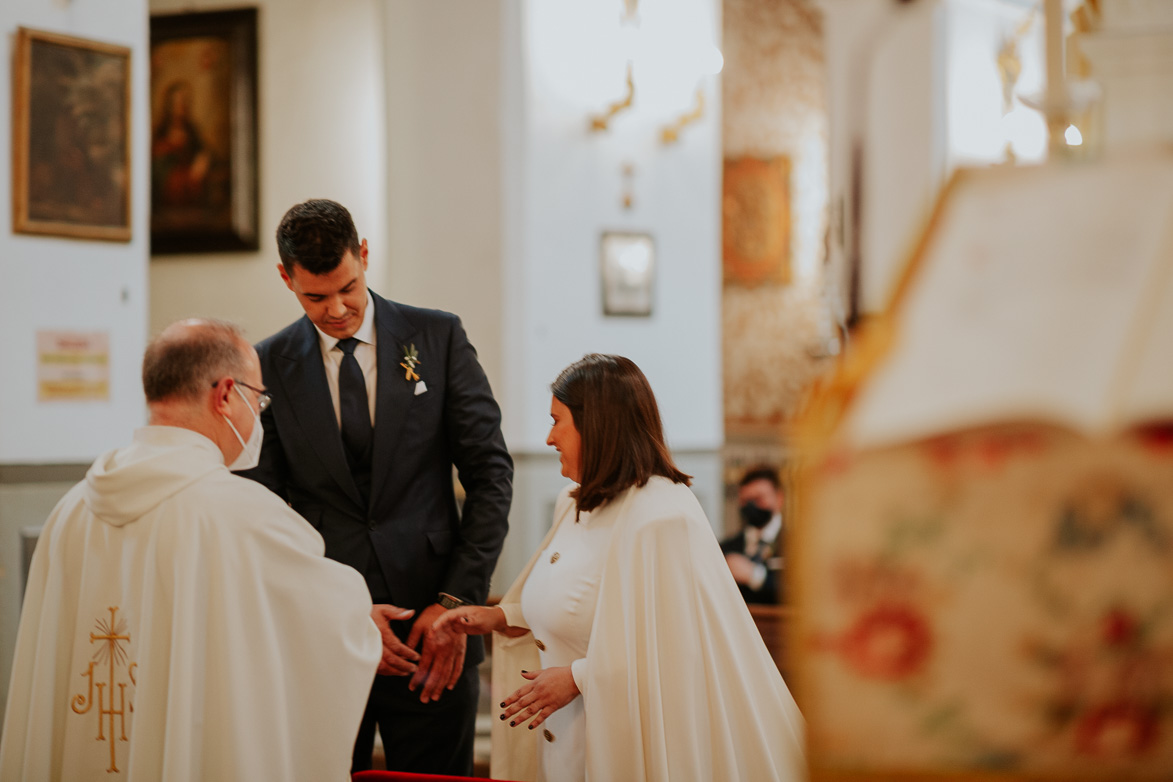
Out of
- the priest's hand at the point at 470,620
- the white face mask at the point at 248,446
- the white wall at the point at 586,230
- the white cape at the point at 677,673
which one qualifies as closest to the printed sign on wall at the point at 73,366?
the white wall at the point at 586,230

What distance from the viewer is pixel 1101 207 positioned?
0.97 m

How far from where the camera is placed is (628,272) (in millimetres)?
5945

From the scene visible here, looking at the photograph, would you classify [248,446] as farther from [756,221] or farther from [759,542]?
[756,221]

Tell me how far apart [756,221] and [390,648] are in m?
6.05

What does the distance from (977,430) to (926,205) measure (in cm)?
24

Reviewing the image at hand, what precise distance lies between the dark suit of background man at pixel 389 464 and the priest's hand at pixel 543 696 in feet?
1.06

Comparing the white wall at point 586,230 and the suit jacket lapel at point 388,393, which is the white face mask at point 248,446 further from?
the white wall at point 586,230

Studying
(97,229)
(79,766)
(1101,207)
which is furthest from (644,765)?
(97,229)

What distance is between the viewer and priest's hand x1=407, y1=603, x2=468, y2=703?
2.47 metres

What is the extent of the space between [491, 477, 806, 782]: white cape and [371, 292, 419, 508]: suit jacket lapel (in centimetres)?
67

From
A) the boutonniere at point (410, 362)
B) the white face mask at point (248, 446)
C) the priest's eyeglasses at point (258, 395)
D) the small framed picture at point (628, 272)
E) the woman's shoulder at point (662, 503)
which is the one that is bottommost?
the woman's shoulder at point (662, 503)

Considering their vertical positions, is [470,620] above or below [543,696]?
above

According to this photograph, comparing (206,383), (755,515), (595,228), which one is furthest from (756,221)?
(206,383)

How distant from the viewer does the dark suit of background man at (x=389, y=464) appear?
2523 millimetres
